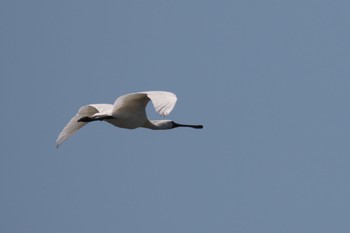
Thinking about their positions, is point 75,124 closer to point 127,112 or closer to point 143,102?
point 127,112

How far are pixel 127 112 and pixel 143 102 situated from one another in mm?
401

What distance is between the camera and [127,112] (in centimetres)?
2647

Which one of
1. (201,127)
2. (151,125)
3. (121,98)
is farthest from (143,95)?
(201,127)

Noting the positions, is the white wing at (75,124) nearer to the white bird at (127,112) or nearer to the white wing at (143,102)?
the white bird at (127,112)

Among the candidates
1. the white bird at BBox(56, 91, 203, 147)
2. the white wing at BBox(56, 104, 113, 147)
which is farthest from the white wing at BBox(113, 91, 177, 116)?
the white wing at BBox(56, 104, 113, 147)

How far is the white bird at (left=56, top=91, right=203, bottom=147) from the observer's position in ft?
80.4

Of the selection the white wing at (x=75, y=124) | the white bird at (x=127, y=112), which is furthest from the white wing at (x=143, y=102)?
the white wing at (x=75, y=124)

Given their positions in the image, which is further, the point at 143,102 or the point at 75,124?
the point at 75,124

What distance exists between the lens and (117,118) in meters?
26.4

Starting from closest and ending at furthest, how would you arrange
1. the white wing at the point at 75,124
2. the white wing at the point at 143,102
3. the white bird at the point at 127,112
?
the white wing at the point at 143,102, the white bird at the point at 127,112, the white wing at the point at 75,124

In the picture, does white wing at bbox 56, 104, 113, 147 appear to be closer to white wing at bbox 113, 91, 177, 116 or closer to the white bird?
the white bird

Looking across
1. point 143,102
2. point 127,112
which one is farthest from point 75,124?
point 143,102

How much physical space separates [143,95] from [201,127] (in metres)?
4.55

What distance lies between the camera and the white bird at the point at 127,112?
24.5 m
